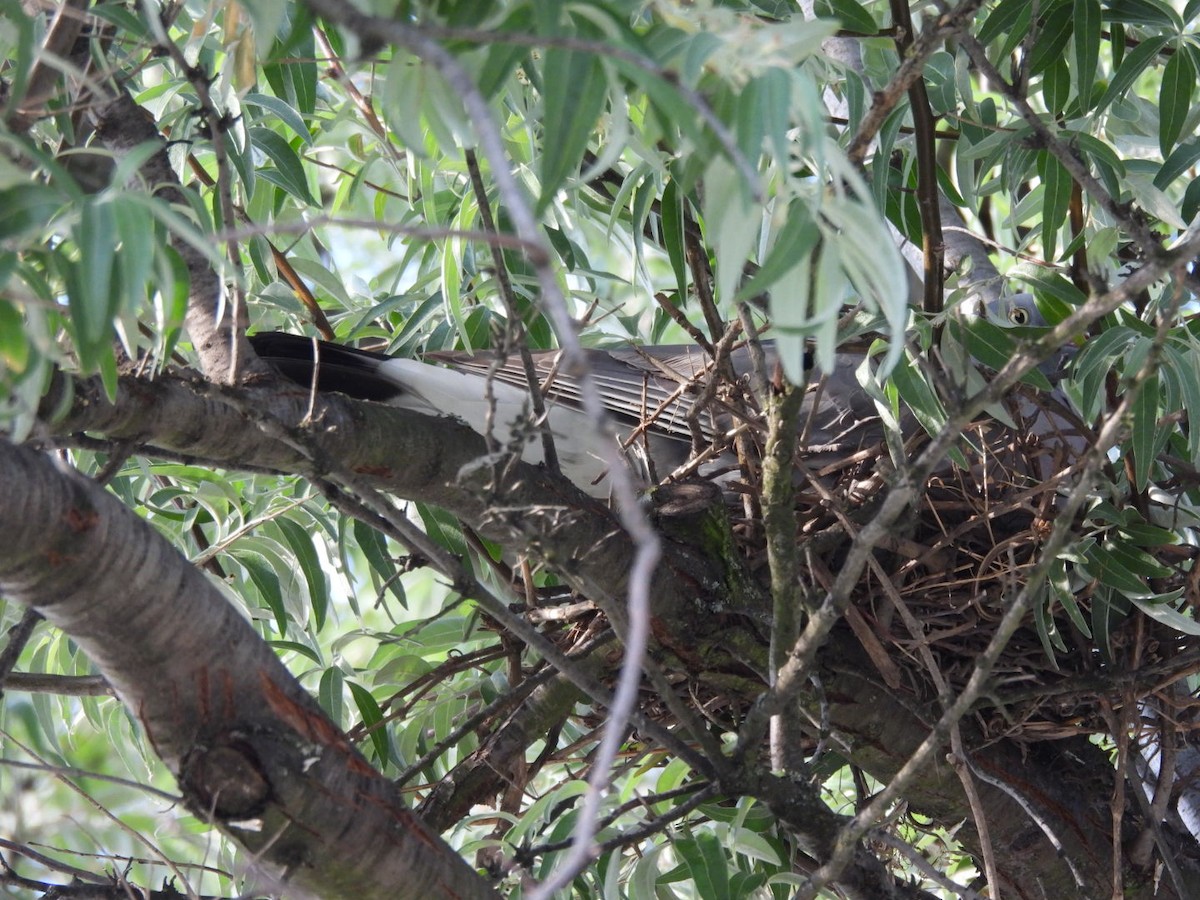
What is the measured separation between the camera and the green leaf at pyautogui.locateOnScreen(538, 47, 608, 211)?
2.24 ft

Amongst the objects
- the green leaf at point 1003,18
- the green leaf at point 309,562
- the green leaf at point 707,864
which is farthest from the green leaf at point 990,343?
the green leaf at point 309,562

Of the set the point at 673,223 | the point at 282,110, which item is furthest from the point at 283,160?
the point at 673,223

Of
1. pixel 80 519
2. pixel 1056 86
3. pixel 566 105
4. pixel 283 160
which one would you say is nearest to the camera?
pixel 566 105

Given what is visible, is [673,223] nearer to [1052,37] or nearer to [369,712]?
[1052,37]

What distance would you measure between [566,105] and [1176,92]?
→ 3.54ft

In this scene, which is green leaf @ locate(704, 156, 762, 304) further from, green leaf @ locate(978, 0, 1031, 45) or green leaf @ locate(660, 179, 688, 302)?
green leaf @ locate(978, 0, 1031, 45)

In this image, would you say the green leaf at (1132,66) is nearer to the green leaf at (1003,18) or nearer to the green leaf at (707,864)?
the green leaf at (1003,18)

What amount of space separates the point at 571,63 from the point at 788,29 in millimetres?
172

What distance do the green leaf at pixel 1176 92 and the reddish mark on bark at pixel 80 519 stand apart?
4.20ft

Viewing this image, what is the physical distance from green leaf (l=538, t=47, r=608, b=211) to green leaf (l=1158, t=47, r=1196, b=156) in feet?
3.42

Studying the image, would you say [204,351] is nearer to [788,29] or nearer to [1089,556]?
[788,29]

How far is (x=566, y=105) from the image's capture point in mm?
687

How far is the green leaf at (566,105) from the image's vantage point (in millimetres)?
682

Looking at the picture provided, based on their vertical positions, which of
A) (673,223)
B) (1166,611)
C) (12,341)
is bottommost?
(1166,611)
